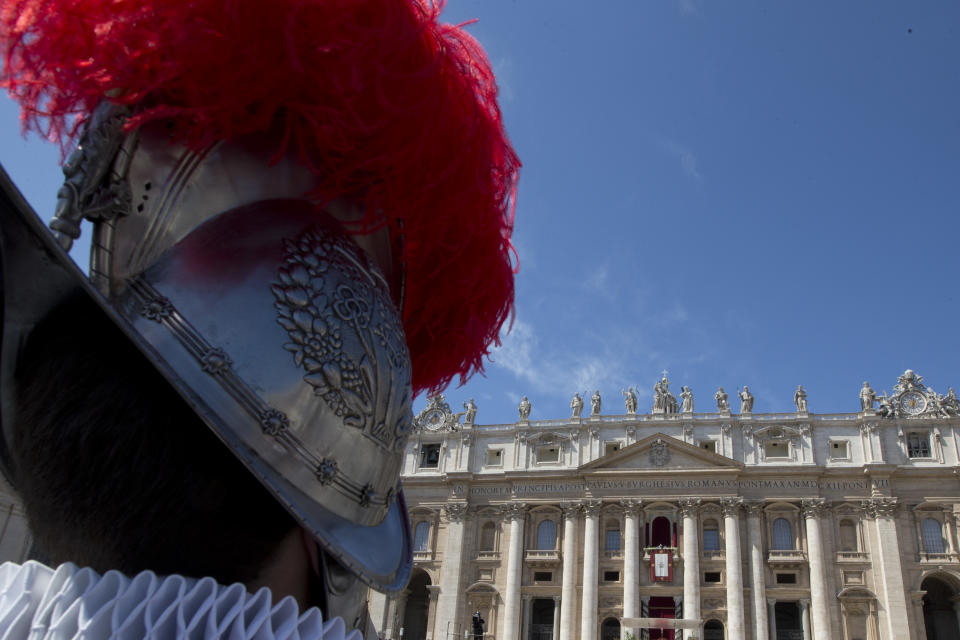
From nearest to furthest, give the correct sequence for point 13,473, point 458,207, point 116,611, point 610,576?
1. point 116,611
2. point 13,473
3. point 458,207
4. point 610,576

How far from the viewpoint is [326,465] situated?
180cm

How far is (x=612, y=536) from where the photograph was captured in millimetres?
33562

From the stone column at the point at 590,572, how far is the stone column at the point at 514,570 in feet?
10.2

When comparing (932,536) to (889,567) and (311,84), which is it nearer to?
(889,567)

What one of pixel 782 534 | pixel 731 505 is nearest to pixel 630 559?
pixel 731 505

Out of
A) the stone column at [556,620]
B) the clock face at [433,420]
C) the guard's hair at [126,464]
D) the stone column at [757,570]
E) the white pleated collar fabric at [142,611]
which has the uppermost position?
the clock face at [433,420]

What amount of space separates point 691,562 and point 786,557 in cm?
407

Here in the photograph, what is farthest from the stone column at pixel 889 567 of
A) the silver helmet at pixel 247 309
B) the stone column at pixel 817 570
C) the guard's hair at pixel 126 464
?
the guard's hair at pixel 126 464

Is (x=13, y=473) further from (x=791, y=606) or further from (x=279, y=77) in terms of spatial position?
(x=791, y=606)

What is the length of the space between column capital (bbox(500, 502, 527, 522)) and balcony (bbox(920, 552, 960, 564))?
17.6 metres

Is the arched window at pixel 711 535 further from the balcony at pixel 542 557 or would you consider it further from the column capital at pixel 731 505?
the balcony at pixel 542 557

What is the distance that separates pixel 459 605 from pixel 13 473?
35.0 metres

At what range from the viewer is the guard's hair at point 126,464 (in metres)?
1.73

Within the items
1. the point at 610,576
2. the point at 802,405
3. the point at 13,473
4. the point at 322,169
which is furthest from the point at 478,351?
the point at 802,405
